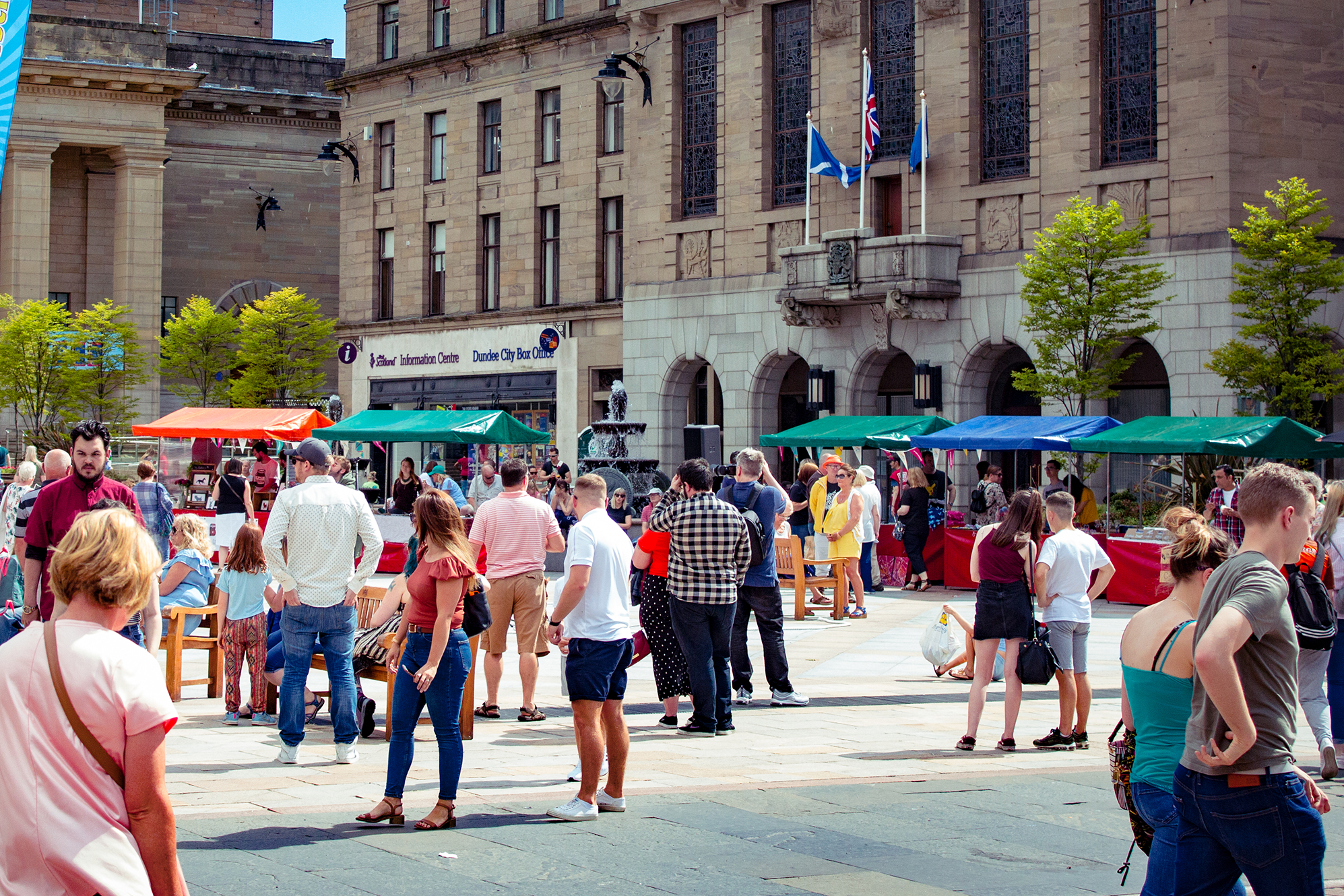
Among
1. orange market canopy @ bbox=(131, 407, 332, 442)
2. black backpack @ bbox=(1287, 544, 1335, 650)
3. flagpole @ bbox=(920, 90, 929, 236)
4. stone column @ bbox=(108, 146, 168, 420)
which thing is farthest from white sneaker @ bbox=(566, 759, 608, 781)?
stone column @ bbox=(108, 146, 168, 420)

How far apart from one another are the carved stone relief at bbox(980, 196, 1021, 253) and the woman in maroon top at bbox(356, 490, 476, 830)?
2374 cm

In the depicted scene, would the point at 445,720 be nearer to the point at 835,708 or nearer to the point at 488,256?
the point at 835,708

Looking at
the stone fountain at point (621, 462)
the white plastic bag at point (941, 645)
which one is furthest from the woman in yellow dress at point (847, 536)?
the stone fountain at point (621, 462)

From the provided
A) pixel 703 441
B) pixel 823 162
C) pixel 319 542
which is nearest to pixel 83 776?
pixel 319 542

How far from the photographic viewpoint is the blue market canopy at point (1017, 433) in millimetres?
23422

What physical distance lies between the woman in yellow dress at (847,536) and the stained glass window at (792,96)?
15442 millimetres

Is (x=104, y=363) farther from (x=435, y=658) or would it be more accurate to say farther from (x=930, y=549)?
(x=435, y=658)

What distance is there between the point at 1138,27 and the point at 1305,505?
85.1 ft

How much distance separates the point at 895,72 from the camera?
3253cm

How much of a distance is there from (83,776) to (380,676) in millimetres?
6813

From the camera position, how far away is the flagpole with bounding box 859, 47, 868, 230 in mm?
31328

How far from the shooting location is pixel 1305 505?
16.2 ft

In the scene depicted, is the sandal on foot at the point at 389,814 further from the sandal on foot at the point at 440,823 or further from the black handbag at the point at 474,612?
the black handbag at the point at 474,612

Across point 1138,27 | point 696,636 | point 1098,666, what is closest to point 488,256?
point 1138,27
